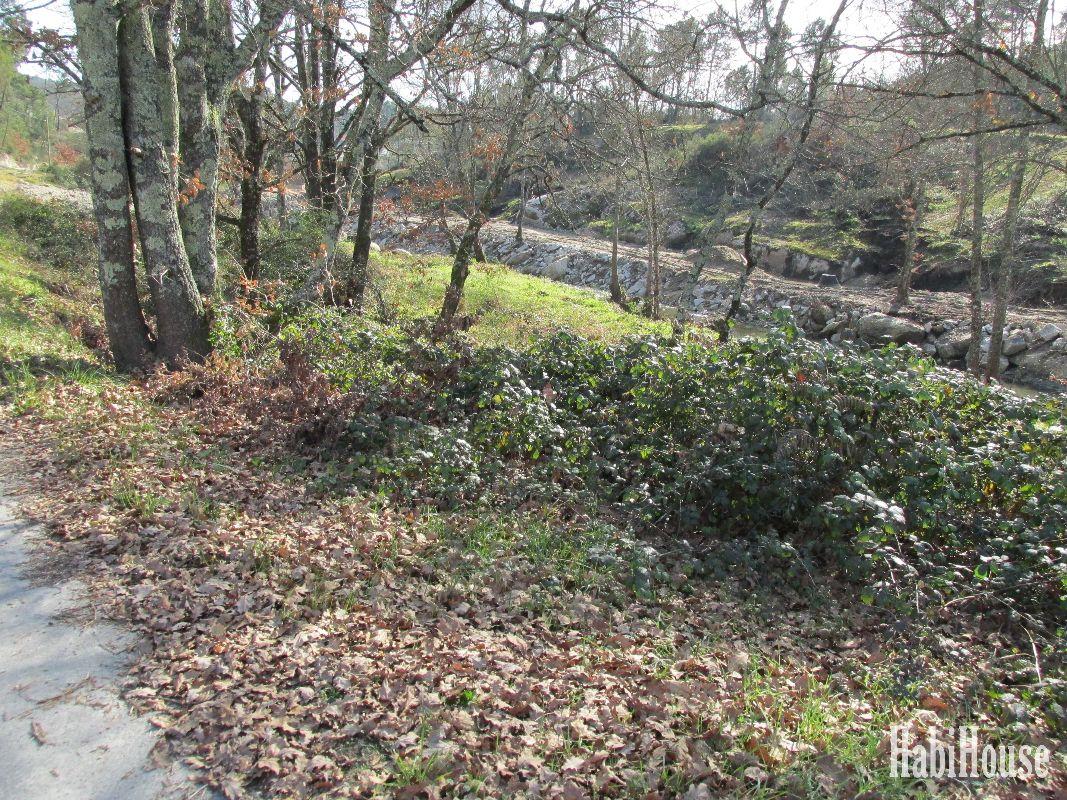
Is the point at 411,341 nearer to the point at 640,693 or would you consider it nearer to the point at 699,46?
the point at 640,693

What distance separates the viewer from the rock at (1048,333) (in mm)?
19516

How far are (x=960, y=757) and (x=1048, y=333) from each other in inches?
843

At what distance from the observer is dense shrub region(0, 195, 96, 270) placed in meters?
13.2

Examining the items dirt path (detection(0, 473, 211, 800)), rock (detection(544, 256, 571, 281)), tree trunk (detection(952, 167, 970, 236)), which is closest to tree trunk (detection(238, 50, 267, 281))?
dirt path (detection(0, 473, 211, 800))

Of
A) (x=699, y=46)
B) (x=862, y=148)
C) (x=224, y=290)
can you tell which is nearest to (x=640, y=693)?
(x=224, y=290)

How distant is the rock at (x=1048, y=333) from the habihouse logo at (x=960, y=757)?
2095 centimetres

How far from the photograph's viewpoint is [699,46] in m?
11.9

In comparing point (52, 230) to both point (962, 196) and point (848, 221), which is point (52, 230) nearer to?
point (962, 196)

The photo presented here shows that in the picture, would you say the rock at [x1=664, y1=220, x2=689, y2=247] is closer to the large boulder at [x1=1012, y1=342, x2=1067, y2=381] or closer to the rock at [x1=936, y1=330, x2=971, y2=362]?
the rock at [x1=936, y1=330, x2=971, y2=362]

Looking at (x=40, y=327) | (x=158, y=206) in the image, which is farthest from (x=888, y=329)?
(x=40, y=327)

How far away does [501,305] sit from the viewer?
57.7 feet

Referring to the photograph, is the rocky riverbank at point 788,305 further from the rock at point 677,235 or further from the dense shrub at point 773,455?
the rock at point 677,235

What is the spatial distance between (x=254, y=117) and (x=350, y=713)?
10679 mm

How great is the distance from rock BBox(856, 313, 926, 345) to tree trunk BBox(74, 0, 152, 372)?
20.3 metres
